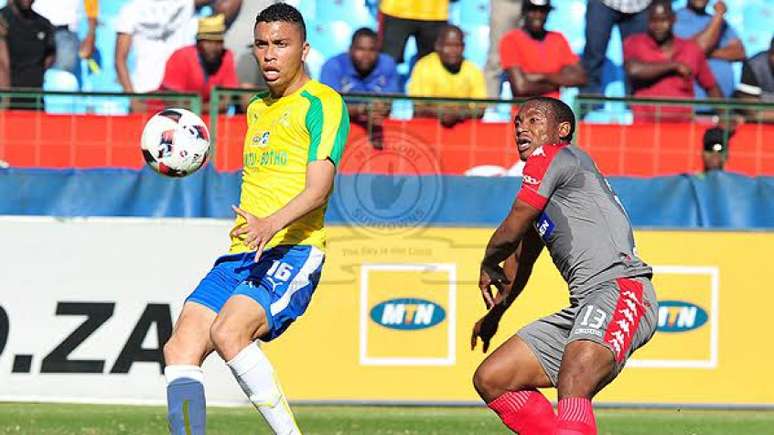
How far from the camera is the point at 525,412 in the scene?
→ 730cm

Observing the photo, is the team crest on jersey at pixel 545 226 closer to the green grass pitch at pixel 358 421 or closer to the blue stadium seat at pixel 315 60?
the green grass pitch at pixel 358 421

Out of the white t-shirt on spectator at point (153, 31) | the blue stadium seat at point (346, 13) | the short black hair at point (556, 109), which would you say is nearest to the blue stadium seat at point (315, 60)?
the blue stadium seat at point (346, 13)

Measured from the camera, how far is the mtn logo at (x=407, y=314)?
11.7m

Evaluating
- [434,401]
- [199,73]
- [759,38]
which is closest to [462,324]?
[434,401]

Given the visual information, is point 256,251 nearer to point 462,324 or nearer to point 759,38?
point 462,324

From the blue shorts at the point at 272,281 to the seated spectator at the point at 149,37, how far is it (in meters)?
6.91

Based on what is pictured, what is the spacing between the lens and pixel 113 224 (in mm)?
11500

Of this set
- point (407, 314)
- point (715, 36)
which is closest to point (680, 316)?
point (407, 314)

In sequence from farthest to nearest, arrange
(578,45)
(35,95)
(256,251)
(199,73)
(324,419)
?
(578,45)
(199,73)
(35,95)
(324,419)
(256,251)

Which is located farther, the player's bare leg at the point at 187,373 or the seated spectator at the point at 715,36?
the seated spectator at the point at 715,36

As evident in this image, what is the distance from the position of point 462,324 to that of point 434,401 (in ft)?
2.11

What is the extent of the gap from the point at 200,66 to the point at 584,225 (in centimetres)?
706

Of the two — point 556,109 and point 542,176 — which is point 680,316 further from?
point 542,176

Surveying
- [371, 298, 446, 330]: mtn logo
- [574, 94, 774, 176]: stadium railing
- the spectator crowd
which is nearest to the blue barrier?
[574, 94, 774, 176]: stadium railing
